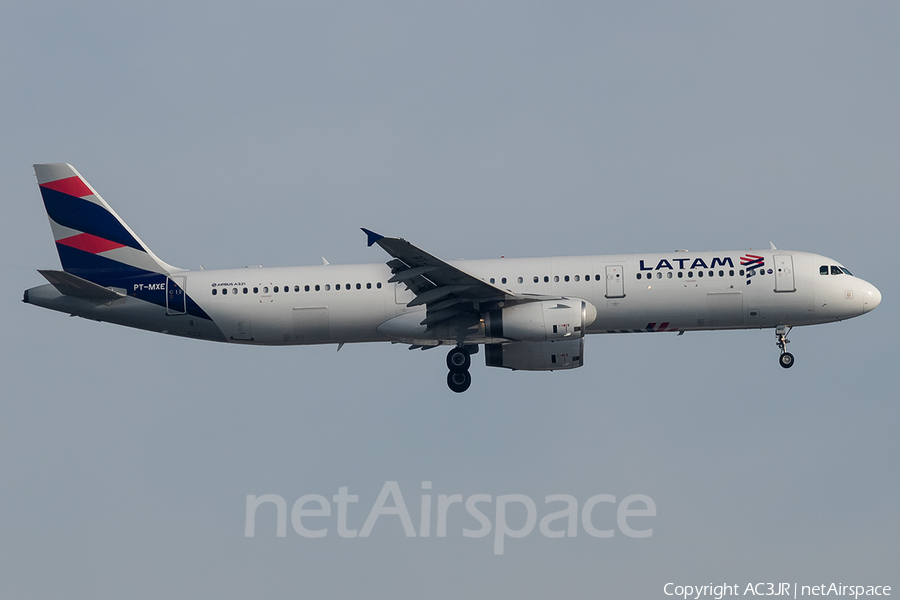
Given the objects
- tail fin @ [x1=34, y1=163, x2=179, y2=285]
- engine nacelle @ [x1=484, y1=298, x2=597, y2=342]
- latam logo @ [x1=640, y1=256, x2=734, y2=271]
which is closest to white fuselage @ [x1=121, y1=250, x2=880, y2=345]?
latam logo @ [x1=640, y1=256, x2=734, y2=271]

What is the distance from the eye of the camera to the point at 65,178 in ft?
152

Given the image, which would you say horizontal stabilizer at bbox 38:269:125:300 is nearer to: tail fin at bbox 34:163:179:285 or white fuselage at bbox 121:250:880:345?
tail fin at bbox 34:163:179:285

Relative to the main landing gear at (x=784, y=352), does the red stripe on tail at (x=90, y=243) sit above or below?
above

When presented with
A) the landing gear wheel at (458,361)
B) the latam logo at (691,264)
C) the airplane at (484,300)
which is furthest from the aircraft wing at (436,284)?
the latam logo at (691,264)

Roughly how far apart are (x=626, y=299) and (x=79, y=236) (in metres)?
22.8

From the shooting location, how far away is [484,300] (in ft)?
138

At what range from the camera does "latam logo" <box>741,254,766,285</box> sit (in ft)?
141

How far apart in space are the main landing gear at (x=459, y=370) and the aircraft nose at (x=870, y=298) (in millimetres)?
16011

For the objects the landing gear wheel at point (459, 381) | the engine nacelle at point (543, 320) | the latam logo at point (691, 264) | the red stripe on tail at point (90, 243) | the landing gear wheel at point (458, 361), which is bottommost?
the landing gear wheel at point (459, 381)

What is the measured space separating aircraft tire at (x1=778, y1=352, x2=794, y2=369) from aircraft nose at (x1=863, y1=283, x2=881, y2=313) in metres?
3.41

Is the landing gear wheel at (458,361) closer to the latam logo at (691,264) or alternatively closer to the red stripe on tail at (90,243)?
the latam logo at (691,264)

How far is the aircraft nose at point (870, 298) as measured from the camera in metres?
43.6

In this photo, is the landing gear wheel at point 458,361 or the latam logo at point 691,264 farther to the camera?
the landing gear wheel at point 458,361

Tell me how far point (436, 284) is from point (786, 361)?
14.8 meters
